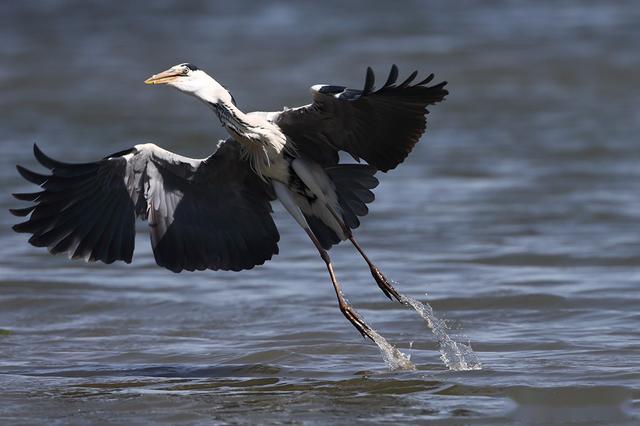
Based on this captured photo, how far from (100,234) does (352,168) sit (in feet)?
6.07

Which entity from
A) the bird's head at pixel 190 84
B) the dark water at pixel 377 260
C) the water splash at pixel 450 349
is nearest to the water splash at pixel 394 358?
the dark water at pixel 377 260

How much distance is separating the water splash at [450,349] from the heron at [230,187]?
0.27 meters

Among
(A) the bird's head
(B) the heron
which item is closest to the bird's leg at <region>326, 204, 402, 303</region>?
(B) the heron

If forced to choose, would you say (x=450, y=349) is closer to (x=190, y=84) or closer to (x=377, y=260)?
(x=190, y=84)

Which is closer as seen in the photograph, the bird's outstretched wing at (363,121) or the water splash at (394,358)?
the bird's outstretched wing at (363,121)

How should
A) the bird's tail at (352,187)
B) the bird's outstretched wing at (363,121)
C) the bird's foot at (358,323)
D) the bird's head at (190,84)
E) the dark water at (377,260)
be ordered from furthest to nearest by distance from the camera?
the bird's tail at (352,187) < the bird's head at (190,84) < the bird's foot at (358,323) < the bird's outstretched wing at (363,121) < the dark water at (377,260)

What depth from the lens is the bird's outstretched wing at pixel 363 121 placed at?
7.73 meters

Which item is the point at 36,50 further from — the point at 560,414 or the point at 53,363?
the point at 560,414

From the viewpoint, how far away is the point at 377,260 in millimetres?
11766

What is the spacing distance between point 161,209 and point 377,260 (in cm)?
345

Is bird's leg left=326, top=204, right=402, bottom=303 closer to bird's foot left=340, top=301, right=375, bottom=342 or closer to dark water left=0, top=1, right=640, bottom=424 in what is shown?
bird's foot left=340, top=301, right=375, bottom=342

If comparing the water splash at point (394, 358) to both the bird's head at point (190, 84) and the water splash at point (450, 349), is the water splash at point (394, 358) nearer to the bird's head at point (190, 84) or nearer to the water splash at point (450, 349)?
the water splash at point (450, 349)

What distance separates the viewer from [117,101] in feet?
66.3

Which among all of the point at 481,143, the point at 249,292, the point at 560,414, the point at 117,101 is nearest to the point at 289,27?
the point at 117,101
